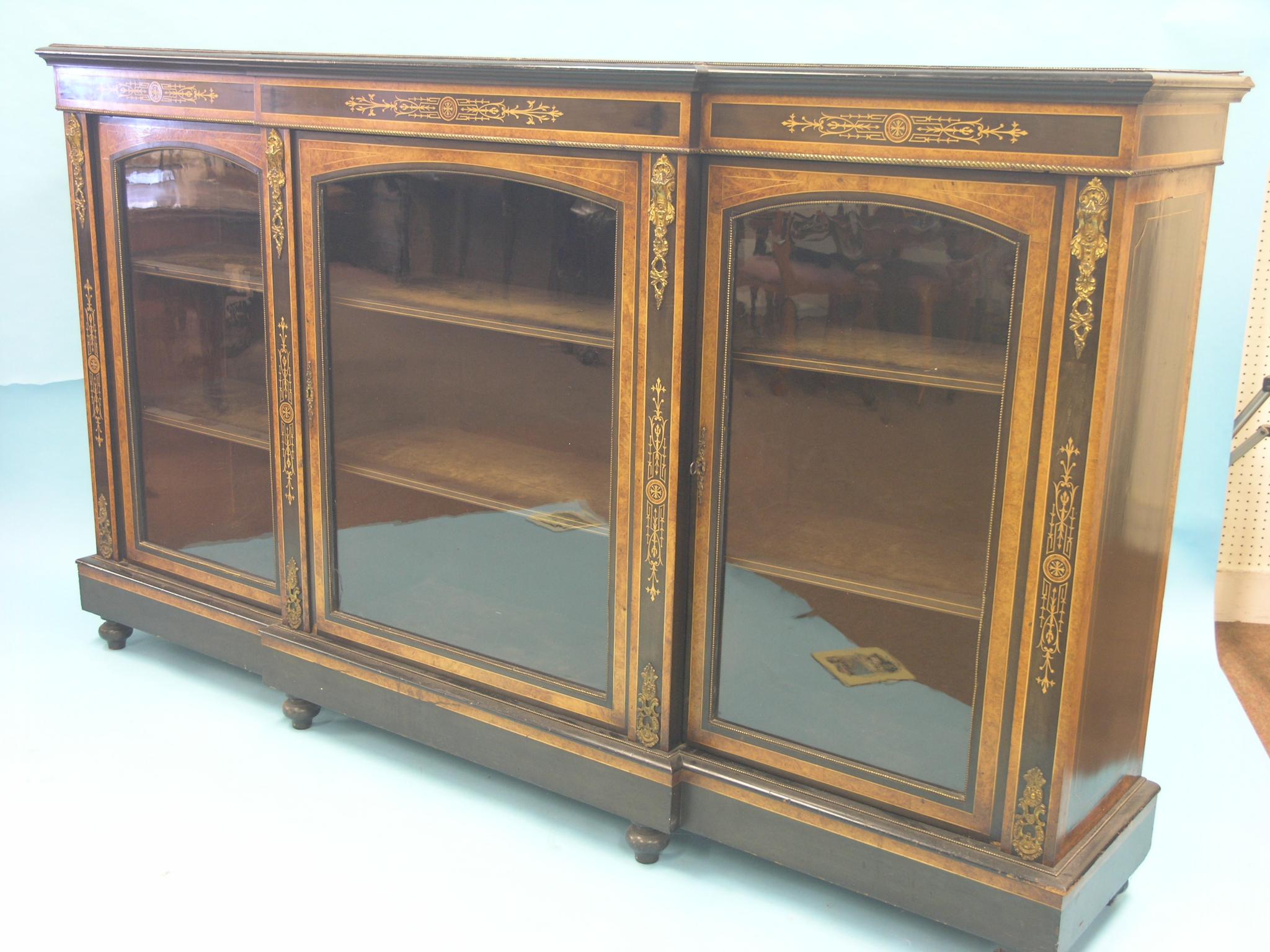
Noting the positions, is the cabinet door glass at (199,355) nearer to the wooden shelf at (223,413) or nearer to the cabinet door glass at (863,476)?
the wooden shelf at (223,413)

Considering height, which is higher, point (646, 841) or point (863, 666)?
point (863, 666)

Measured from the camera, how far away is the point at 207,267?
9.99 feet

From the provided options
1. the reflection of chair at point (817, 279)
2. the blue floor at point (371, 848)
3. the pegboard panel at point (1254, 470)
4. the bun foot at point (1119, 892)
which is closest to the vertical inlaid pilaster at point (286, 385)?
the blue floor at point (371, 848)

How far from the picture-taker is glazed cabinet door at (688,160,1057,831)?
2.08 metres

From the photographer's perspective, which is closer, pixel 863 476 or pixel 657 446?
pixel 863 476

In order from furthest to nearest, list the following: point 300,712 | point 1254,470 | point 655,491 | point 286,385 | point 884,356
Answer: point 1254,470
point 300,712
point 286,385
point 655,491
point 884,356

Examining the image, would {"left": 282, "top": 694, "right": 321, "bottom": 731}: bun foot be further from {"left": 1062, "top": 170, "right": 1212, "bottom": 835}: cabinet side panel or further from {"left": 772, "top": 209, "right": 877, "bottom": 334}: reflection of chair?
{"left": 1062, "top": 170, "right": 1212, "bottom": 835}: cabinet side panel

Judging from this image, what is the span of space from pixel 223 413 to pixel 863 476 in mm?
1653

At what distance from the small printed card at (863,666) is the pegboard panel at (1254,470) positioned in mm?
1845

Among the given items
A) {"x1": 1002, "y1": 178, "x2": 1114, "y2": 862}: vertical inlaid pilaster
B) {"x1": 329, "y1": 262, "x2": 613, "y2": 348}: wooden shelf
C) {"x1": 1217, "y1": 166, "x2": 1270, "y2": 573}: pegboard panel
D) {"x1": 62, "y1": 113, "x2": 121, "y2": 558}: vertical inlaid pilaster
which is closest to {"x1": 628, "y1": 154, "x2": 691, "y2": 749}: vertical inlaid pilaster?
{"x1": 329, "y1": 262, "x2": 613, "y2": 348}: wooden shelf

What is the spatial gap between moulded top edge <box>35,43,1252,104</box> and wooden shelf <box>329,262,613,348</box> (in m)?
0.40

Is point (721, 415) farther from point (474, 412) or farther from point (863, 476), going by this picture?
point (474, 412)

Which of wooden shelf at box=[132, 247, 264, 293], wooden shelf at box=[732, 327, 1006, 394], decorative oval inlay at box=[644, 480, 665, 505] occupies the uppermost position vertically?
wooden shelf at box=[132, 247, 264, 293]

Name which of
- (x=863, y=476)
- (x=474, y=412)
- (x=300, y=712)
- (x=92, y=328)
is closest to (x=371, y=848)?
(x=300, y=712)
